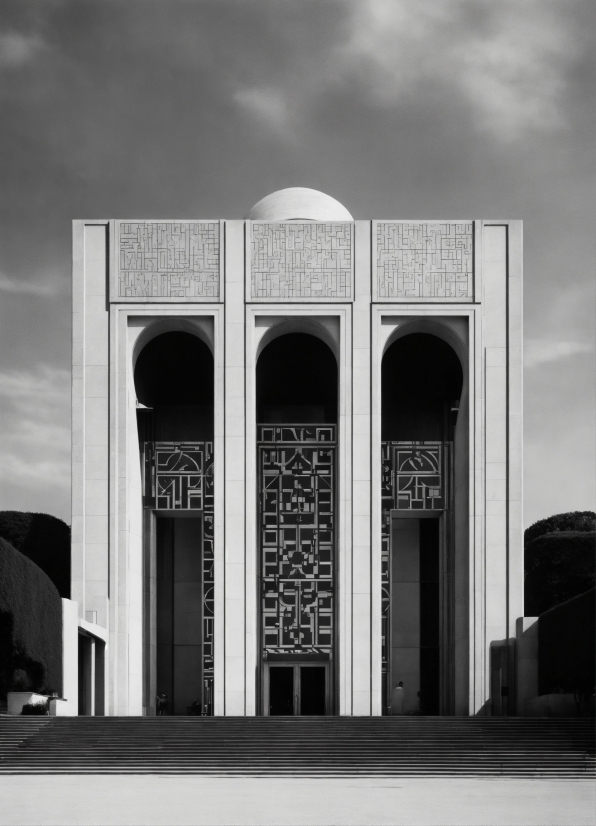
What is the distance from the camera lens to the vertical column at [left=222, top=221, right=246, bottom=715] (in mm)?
28594

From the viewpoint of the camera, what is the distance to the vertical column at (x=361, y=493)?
1131 inches

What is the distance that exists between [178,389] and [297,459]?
187 inches

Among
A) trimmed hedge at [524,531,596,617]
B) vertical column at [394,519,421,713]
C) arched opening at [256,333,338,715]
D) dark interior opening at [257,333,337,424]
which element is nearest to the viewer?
arched opening at [256,333,338,715]

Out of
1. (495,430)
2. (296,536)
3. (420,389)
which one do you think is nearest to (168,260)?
(296,536)

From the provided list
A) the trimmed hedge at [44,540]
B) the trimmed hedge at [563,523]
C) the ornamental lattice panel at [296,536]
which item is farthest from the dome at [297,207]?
the trimmed hedge at [563,523]

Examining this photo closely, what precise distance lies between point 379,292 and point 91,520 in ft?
32.7

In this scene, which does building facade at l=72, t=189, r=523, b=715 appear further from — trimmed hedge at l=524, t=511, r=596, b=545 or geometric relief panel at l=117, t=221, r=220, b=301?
trimmed hedge at l=524, t=511, r=596, b=545

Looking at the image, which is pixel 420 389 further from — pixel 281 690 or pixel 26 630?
pixel 26 630

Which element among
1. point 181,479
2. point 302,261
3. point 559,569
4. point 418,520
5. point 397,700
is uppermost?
point 302,261

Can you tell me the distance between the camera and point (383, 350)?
30.5m

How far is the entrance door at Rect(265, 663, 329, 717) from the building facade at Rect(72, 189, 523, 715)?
42mm

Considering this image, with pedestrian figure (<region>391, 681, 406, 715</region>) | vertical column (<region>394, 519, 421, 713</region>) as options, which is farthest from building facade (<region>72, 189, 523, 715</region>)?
vertical column (<region>394, 519, 421, 713</region>)

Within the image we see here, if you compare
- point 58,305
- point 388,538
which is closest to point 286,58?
point 58,305

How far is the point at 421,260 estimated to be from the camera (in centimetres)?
3025
